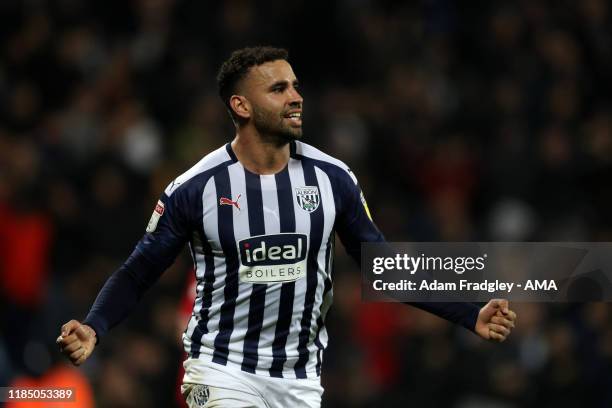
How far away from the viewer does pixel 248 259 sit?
498cm

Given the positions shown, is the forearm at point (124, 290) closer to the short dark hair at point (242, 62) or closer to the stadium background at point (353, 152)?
the short dark hair at point (242, 62)

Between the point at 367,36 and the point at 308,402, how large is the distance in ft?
22.9

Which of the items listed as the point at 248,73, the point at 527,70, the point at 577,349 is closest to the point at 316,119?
the point at 527,70

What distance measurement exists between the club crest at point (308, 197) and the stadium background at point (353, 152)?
330 centimetres

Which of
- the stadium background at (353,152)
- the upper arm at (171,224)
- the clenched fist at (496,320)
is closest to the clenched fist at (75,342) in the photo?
the upper arm at (171,224)

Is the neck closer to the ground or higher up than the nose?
closer to the ground

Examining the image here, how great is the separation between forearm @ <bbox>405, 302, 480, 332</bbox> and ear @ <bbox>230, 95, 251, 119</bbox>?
1078 millimetres

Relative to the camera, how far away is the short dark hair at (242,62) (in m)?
5.13

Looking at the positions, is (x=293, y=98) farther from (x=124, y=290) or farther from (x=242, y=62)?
(x=124, y=290)

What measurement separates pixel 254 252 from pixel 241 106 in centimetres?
64

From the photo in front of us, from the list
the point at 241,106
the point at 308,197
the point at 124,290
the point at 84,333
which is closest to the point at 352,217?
the point at 308,197

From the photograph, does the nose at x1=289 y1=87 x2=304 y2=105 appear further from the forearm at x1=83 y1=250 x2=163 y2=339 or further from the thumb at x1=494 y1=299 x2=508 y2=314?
the thumb at x1=494 y1=299 x2=508 y2=314

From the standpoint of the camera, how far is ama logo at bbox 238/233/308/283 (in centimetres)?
498

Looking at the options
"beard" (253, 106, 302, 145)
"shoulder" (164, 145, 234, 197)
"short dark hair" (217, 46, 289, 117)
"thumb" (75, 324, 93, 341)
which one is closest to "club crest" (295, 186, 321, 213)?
"beard" (253, 106, 302, 145)
